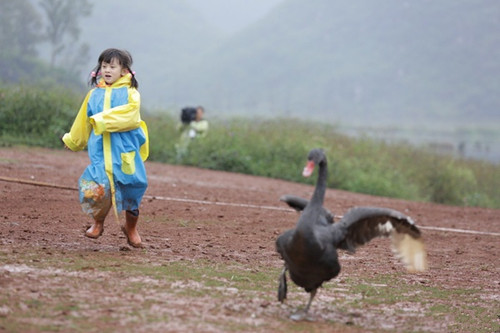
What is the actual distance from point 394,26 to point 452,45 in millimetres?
14855

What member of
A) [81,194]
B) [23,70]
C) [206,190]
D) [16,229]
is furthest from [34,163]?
[23,70]

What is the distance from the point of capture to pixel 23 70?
66.8 m

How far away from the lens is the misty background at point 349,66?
11206 cm

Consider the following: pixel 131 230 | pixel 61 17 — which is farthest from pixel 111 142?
pixel 61 17

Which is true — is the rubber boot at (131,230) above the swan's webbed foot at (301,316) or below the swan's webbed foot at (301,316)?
above

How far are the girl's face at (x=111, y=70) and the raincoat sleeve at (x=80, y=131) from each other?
0.23 meters

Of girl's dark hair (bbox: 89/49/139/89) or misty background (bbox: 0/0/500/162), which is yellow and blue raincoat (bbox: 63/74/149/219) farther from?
misty background (bbox: 0/0/500/162)

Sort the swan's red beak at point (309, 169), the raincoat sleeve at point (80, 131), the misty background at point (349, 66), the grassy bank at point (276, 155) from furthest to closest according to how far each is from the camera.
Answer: the misty background at point (349, 66)
the grassy bank at point (276, 155)
the raincoat sleeve at point (80, 131)
the swan's red beak at point (309, 169)

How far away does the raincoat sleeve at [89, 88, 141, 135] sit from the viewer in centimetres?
716

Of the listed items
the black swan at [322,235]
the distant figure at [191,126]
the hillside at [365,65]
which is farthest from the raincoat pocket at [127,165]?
the hillside at [365,65]

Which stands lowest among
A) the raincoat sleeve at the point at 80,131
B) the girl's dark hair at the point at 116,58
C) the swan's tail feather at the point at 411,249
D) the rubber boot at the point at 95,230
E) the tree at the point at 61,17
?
the rubber boot at the point at 95,230

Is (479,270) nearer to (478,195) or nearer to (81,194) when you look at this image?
(81,194)

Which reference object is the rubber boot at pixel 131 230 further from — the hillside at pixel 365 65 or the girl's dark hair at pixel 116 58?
the hillside at pixel 365 65

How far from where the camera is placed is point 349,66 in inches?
5182
